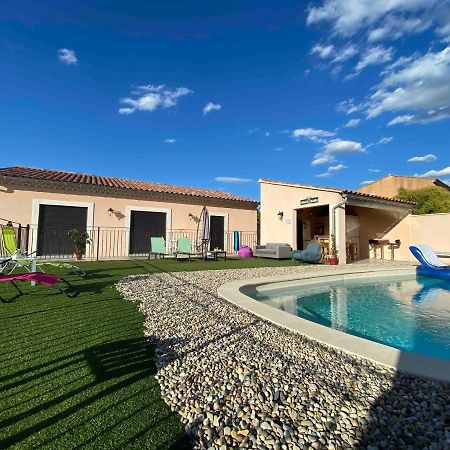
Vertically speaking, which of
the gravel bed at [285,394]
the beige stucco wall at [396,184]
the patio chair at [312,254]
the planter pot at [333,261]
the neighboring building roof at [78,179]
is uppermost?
the beige stucco wall at [396,184]

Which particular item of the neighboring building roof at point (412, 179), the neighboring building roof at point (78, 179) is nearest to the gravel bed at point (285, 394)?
the neighboring building roof at point (78, 179)

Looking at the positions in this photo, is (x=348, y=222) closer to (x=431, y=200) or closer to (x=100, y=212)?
(x=431, y=200)

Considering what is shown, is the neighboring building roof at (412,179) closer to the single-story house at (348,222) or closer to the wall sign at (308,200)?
the single-story house at (348,222)

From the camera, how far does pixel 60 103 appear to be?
50.5ft

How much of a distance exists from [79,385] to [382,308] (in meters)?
6.89

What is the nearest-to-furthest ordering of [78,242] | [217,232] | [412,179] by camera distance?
[78,242]
[217,232]
[412,179]

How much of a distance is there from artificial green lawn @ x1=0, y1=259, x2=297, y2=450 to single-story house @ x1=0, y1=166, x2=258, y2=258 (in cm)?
927

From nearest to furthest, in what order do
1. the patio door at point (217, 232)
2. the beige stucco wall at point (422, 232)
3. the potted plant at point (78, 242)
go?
the potted plant at point (78, 242) → the beige stucco wall at point (422, 232) → the patio door at point (217, 232)

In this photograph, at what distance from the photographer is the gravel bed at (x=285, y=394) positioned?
1848 mm

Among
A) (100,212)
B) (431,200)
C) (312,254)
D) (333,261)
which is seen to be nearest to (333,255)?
(333,261)

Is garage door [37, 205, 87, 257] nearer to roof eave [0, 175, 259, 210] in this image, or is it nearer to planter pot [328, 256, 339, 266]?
roof eave [0, 175, 259, 210]

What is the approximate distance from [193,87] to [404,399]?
18.6m

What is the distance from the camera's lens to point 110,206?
50.7 ft

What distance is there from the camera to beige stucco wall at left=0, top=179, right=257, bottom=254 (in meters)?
13.3
